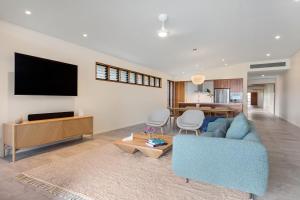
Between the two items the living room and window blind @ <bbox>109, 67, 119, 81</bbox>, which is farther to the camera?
window blind @ <bbox>109, 67, 119, 81</bbox>

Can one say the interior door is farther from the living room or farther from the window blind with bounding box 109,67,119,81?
the window blind with bounding box 109,67,119,81

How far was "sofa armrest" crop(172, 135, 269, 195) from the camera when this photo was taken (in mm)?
1776

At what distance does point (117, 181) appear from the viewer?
2.33 meters

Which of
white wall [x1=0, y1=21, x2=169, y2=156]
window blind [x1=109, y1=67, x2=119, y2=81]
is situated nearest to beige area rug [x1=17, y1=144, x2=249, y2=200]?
white wall [x1=0, y1=21, x2=169, y2=156]

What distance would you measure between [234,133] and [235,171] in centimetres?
58

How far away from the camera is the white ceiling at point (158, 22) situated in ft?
9.62

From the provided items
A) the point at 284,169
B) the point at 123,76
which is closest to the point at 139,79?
the point at 123,76

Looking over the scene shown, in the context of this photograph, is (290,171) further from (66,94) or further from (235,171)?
(66,94)

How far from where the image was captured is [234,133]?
230 cm

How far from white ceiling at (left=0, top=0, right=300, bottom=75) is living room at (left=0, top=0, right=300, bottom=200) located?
2cm

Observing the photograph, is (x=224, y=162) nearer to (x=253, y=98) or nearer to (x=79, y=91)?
(x=79, y=91)

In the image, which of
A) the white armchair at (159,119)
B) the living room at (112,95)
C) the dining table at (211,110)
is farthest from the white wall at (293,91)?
the white armchair at (159,119)

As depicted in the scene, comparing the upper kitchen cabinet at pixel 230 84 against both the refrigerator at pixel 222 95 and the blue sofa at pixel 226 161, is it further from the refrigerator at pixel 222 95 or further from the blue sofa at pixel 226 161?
the blue sofa at pixel 226 161

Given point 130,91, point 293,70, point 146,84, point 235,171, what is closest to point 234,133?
point 235,171
